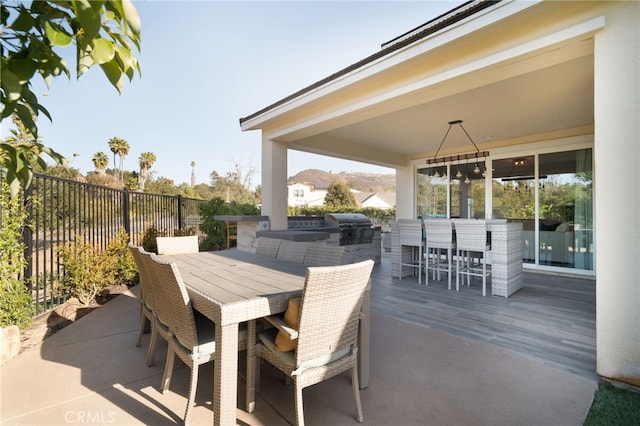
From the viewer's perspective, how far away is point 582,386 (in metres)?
2.18

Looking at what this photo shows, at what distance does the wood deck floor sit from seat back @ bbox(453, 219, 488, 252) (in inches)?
27.7

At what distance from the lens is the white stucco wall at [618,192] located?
7.15 feet

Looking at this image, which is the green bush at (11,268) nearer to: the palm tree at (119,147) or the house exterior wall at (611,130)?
the house exterior wall at (611,130)

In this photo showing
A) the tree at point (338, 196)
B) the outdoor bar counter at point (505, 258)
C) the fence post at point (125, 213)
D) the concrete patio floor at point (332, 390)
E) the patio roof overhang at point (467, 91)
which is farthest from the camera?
the tree at point (338, 196)

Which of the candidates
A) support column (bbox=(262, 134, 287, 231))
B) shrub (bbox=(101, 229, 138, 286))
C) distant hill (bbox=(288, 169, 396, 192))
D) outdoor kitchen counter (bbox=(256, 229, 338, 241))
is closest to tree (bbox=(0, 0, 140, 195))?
shrub (bbox=(101, 229, 138, 286))

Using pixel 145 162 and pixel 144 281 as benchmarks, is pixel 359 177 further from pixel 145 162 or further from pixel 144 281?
pixel 144 281

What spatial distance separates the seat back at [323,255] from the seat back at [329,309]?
89 centimetres

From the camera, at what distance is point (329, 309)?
1.70 metres

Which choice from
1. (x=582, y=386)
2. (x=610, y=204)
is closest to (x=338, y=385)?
(x=582, y=386)

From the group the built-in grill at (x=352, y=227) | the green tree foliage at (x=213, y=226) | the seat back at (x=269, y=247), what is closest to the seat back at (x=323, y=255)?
the seat back at (x=269, y=247)

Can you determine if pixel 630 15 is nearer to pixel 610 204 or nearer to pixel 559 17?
pixel 559 17

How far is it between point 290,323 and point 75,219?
398cm

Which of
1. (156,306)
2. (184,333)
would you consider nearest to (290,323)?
(184,333)

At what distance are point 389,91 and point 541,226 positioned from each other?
4.93 metres
